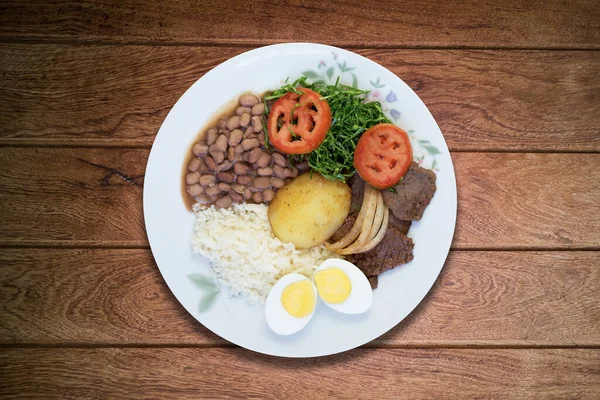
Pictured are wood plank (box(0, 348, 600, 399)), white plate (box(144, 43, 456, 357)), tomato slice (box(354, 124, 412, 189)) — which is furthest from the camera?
wood plank (box(0, 348, 600, 399))

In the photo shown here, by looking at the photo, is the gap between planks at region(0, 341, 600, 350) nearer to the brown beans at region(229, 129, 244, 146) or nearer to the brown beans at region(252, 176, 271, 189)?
the brown beans at region(252, 176, 271, 189)

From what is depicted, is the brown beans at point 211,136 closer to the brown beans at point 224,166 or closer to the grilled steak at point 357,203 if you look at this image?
the brown beans at point 224,166

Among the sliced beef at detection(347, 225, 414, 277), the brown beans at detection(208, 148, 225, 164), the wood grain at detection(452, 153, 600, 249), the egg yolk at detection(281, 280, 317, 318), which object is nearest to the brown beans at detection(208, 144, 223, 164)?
the brown beans at detection(208, 148, 225, 164)

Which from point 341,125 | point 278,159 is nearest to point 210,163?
point 278,159

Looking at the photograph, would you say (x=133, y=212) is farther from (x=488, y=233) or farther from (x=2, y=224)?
(x=488, y=233)

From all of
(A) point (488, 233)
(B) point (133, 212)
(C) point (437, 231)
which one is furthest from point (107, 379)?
(A) point (488, 233)
